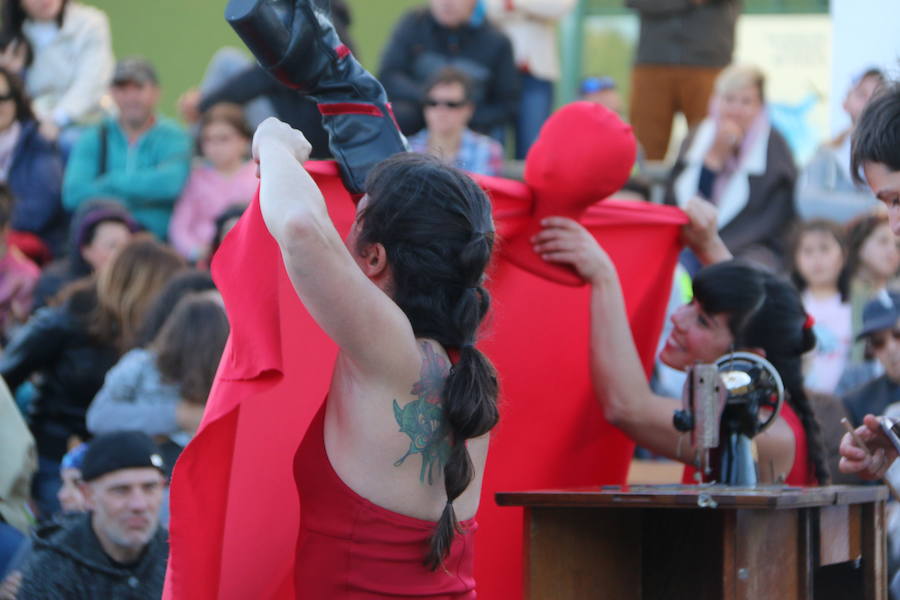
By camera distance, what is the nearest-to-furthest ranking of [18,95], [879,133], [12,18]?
[879,133], [18,95], [12,18]

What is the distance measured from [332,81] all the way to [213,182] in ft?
14.3

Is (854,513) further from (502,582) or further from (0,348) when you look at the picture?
(0,348)

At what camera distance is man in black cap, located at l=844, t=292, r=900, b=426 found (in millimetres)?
5395

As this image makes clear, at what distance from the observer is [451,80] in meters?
7.14

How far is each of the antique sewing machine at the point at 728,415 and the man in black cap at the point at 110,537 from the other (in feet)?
4.96

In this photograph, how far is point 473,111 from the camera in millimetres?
7777

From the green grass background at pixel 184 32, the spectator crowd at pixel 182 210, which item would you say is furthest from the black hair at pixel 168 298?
the green grass background at pixel 184 32

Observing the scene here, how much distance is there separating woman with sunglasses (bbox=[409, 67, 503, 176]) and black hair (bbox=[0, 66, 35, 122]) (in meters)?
2.15

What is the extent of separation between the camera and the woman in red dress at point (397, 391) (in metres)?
2.63

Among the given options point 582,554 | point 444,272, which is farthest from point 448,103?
point 444,272

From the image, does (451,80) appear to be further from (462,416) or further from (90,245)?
(462,416)

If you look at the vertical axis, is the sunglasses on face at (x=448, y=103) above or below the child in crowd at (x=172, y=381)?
above

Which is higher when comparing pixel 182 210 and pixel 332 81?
pixel 182 210

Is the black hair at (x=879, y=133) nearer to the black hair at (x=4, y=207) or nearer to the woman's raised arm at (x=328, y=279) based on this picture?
the woman's raised arm at (x=328, y=279)
